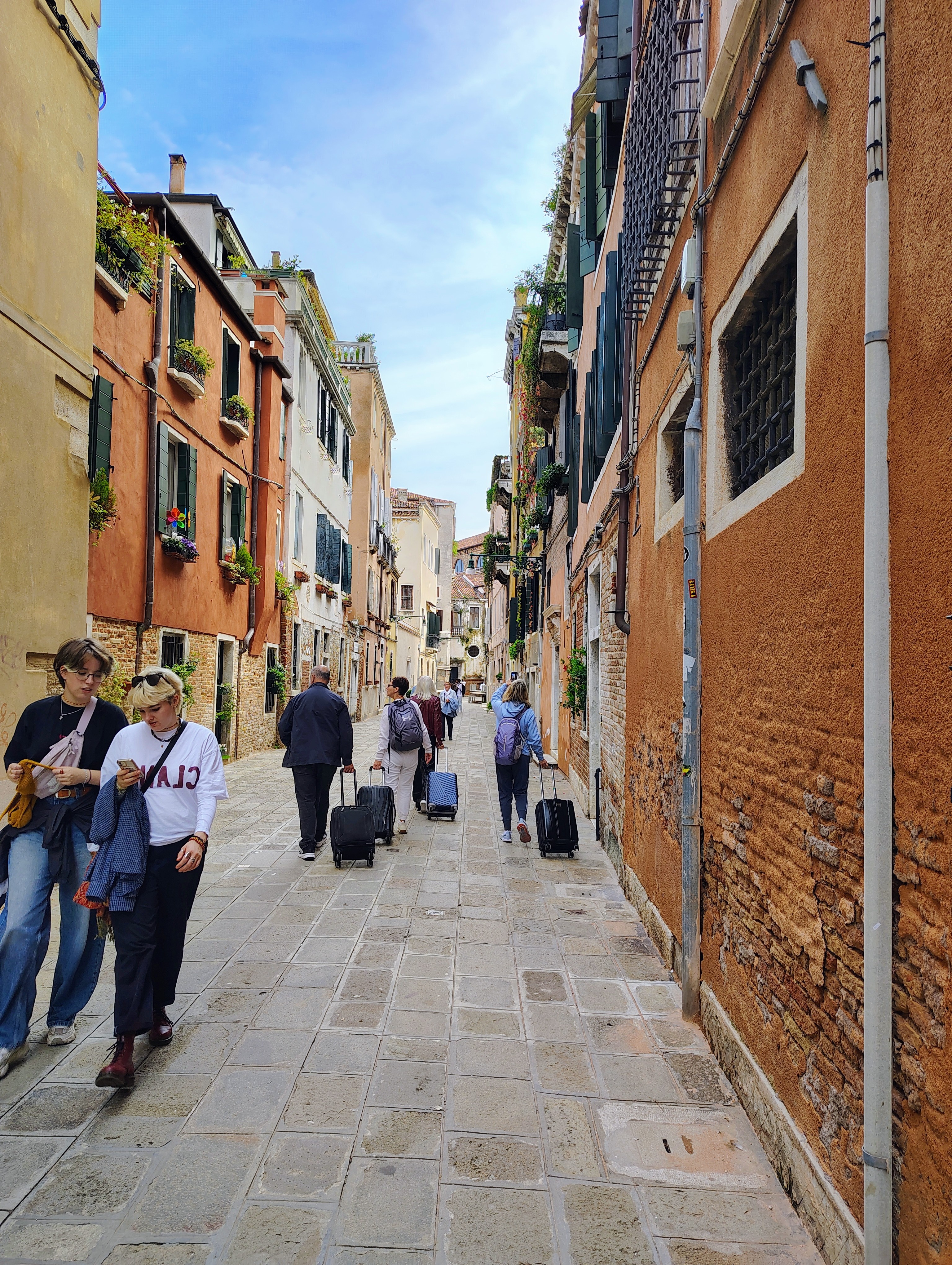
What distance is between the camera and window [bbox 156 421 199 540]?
11711 millimetres

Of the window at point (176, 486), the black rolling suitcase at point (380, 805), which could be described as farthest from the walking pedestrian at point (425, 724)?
the window at point (176, 486)

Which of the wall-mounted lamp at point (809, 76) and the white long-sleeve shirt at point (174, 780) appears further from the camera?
the white long-sleeve shirt at point (174, 780)

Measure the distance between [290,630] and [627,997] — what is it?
14.6 meters

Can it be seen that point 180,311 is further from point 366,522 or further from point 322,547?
point 366,522

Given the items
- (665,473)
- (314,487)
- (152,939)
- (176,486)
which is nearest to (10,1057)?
(152,939)

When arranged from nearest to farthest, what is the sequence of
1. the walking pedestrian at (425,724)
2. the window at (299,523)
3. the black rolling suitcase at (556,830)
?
the black rolling suitcase at (556,830), the walking pedestrian at (425,724), the window at (299,523)

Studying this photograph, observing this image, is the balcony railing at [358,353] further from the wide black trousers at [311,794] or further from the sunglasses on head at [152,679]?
the sunglasses on head at [152,679]

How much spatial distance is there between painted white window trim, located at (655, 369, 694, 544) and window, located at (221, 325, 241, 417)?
993 centimetres

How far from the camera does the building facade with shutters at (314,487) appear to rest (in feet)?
60.2

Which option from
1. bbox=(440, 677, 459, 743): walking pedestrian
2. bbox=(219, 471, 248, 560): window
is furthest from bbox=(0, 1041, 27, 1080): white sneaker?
bbox=(440, 677, 459, 743): walking pedestrian

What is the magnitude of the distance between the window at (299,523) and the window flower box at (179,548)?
21.9ft

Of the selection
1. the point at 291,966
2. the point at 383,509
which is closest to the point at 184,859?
the point at 291,966

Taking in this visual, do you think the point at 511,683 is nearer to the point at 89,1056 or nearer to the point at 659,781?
the point at 659,781

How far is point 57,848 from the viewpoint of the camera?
12.6ft
